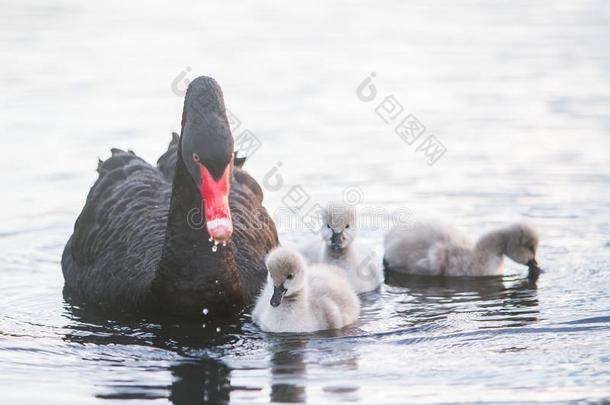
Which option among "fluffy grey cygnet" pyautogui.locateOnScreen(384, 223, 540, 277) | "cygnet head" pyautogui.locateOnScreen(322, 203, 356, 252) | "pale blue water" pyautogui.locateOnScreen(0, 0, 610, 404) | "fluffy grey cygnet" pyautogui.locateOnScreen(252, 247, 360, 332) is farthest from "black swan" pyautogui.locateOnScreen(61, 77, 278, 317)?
"fluffy grey cygnet" pyautogui.locateOnScreen(384, 223, 540, 277)

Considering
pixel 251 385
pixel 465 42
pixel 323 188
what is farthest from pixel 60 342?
pixel 465 42

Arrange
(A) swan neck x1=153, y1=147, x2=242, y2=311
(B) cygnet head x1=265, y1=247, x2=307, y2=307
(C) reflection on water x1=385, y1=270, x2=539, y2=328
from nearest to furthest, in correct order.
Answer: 1. (B) cygnet head x1=265, y1=247, x2=307, y2=307
2. (A) swan neck x1=153, y1=147, x2=242, y2=311
3. (C) reflection on water x1=385, y1=270, x2=539, y2=328

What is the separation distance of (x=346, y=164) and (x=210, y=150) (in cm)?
503

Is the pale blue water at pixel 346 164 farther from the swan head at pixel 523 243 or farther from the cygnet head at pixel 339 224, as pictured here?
the cygnet head at pixel 339 224

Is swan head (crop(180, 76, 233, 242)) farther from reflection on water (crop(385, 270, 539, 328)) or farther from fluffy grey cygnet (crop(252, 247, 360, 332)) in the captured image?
reflection on water (crop(385, 270, 539, 328))

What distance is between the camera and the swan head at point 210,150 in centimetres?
728

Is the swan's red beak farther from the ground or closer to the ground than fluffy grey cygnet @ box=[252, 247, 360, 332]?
farther from the ground

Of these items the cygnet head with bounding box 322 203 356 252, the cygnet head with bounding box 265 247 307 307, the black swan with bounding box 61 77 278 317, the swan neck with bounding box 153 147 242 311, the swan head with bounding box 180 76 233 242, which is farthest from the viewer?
the cygnet head with bounding box 322 203 356 252

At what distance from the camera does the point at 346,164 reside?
12516 millimetres

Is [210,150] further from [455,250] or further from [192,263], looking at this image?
[455,250]

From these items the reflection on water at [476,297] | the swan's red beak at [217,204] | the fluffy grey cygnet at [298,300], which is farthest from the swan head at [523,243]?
the swan's red beak at [217,204]

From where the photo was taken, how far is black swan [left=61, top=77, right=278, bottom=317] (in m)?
7.66

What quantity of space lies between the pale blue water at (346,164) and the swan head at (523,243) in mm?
180

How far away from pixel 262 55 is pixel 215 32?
6.41 feet
